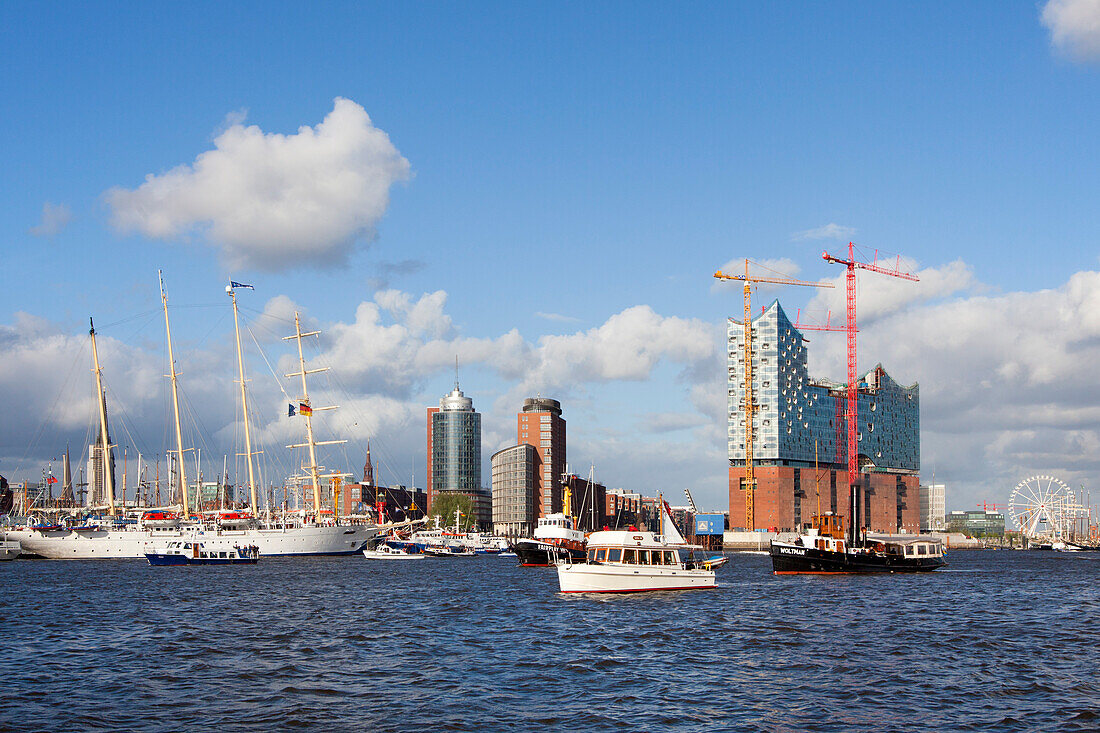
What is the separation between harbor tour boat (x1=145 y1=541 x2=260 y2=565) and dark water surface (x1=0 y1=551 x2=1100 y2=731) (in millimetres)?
57972

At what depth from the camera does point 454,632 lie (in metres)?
53.1

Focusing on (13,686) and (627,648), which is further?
(627,648)

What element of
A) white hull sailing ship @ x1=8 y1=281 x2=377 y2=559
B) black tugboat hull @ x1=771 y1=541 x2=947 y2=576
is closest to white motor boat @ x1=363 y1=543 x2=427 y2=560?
white hull sailing ship @ x1=8 y1=281 x2=377 y2=559

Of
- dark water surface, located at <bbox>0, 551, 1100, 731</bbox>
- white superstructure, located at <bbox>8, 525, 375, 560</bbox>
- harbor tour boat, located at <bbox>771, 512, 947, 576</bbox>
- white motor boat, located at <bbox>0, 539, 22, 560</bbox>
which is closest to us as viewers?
dark water surface, located at <bbox>0, 551, 1100, 731</bbox>

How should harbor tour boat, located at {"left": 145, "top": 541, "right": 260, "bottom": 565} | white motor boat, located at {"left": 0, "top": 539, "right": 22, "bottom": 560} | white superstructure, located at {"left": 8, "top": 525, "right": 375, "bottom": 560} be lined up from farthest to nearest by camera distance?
white motor boat, located at {"left": 0, "top": 539, "right": 22, "bottom": 560}
white superstructure, located at {"left": 8, "top": 525, "right": 375, "bottom": 560}
harbor tour boat, located at {"left": 145, "top": 541, "right": 260, "bottom": 565}

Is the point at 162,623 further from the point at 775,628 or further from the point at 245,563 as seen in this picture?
the point at 245,563

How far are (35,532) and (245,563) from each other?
45.5 metres

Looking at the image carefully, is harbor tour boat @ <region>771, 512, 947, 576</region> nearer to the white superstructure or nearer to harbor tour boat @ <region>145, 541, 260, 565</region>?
harbor tour boat @ <region>145, 541, 260, 565</region>

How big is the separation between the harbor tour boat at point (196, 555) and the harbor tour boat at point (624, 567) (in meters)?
81.6

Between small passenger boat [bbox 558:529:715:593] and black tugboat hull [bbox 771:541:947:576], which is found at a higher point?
small passenger boat [bbox 558:529:715:593]

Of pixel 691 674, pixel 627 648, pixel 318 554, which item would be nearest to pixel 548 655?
pixel 627 648

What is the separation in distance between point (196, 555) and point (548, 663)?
4180 inches

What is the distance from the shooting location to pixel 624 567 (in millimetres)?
68250

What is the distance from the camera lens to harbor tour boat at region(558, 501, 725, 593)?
68500mm
